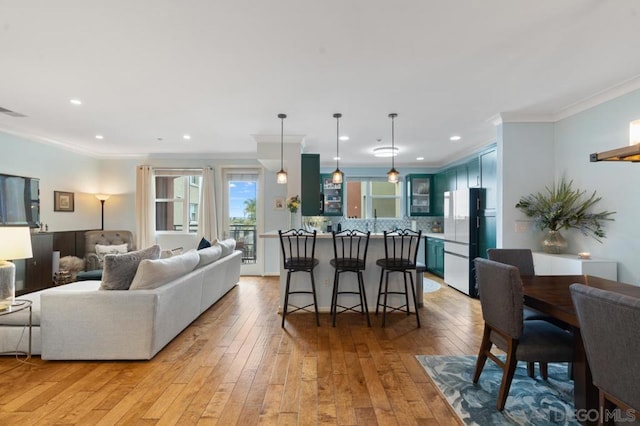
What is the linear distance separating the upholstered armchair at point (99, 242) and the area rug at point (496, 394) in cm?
585

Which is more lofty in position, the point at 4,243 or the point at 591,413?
the point at 4,243

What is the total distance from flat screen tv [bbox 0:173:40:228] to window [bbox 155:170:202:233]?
2011mm

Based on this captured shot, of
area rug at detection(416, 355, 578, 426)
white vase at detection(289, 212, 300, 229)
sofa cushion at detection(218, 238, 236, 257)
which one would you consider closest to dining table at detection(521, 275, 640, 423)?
area rug at detection(416, 355, 578, 426)

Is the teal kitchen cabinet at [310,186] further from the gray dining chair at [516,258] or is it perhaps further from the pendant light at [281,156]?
the gray dining chair at [516,258]

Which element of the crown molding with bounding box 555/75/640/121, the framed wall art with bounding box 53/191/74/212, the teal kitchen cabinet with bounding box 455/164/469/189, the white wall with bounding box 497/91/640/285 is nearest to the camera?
the crown molding with bounding box 555/75/640/121

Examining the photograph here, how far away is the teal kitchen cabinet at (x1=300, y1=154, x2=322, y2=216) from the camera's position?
5414 mm

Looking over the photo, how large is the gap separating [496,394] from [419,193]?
18.7ft

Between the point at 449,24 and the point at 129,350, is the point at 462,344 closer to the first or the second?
the point at 449,24

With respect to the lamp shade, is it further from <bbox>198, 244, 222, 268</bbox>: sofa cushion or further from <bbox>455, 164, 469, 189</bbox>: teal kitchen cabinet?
<bbox>455, 164, 469, 189</bbox>: teal kitchen cabinet

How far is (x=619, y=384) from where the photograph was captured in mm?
1370

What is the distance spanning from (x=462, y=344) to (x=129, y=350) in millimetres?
3193

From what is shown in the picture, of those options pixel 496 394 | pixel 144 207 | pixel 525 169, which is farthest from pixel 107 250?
pixel 525 169

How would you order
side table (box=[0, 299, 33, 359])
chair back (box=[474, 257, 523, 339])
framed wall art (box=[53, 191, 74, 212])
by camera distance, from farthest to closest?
framed wall art (box=[53, 191, 74, 212]) → side table (box=[0, 299, 33, 359]) → chair back (box=[474, 257, 523, 339])

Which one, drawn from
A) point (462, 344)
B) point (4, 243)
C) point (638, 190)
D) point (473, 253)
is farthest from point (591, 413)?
point (4, 243)
